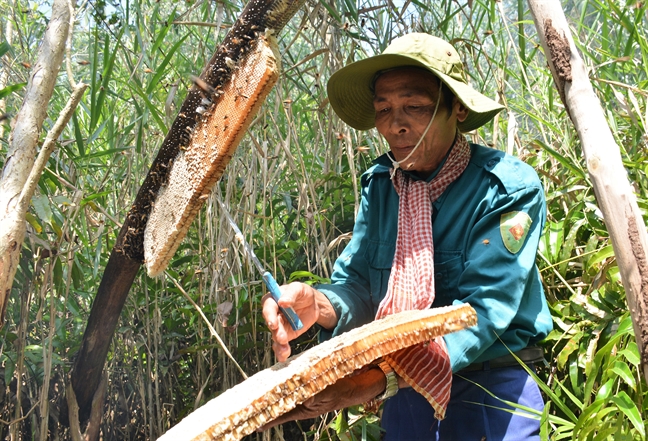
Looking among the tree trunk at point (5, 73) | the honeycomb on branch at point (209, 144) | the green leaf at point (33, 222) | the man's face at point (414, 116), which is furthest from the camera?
the tree trunk at point (5, 73)

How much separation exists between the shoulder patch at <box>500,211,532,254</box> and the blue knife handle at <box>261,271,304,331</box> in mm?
533

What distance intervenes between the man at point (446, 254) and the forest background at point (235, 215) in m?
0.43

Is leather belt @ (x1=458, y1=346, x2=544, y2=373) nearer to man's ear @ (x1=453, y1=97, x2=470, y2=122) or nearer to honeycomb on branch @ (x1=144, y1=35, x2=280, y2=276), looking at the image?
man's ear @ (x1=453, y1=97, x2=470, y2=122)

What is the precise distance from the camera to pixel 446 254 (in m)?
1.68

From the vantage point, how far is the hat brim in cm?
164

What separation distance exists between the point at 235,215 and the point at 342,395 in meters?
1.38

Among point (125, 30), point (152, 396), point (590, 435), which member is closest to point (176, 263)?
point (152, 396)

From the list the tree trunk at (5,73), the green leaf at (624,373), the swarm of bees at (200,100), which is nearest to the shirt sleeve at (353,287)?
the swarm of bees at (200,100)

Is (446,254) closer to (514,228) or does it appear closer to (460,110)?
(514,228)

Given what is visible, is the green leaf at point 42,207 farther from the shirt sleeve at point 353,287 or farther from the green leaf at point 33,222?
the shirt sleeve at point 353,287

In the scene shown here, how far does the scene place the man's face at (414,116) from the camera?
67.5 inches

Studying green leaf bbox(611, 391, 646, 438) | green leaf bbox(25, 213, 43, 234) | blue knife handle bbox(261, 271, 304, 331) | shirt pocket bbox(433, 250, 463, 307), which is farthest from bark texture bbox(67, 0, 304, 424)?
green leaf bbox(611, 391, 646, 438)

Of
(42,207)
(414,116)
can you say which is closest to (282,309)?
(414,116)

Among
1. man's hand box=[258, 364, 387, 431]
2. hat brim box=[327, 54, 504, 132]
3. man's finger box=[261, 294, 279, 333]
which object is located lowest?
man's hand box=[258, 364, 387, 431]
